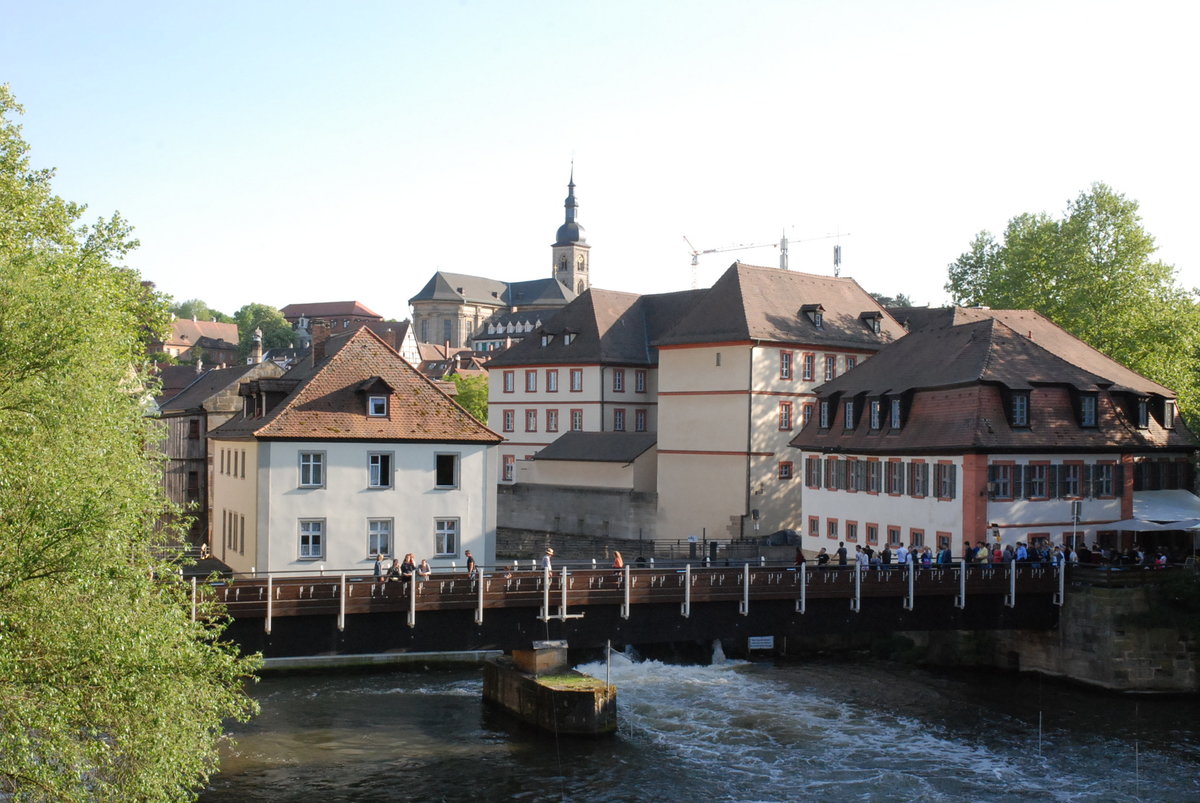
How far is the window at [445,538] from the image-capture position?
135 feet

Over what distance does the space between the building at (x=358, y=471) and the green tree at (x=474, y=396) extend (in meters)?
50.6

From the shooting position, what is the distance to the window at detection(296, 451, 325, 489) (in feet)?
130

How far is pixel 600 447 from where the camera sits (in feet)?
213

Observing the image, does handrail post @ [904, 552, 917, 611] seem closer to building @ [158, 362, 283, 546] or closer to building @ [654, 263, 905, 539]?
building @ [654, 263, 905, 539]

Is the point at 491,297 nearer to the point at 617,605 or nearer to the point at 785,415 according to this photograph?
the point at 785,415

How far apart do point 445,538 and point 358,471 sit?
372 cm

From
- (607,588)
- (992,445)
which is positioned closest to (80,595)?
(607,588)

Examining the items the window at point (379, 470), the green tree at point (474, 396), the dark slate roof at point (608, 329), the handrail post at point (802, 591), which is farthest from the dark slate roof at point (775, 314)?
the green tree at point (474, 396)

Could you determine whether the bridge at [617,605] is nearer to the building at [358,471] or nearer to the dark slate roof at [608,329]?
the building at [358,471]

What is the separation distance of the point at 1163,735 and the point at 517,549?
38710mm

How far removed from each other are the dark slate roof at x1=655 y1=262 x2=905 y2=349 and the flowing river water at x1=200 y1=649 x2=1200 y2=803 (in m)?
21.3

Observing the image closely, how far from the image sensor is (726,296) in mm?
59125

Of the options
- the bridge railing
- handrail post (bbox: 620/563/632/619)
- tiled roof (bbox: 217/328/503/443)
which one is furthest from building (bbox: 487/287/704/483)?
handrail post (bbox: 620/563/632/619)

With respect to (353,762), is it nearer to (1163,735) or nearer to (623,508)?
(1163,735)
